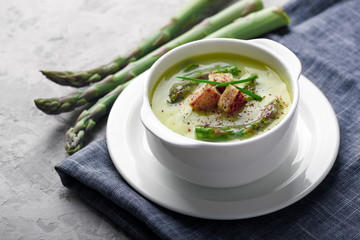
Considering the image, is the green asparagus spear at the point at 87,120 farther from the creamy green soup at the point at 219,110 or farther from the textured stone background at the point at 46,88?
the creamy green soup at the point at 219,110

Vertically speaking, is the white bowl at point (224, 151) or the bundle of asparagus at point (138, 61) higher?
the white bowl at point (224, 151)

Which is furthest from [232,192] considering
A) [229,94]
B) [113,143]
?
[113,143]

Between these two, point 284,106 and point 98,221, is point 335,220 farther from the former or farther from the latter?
point 98,221

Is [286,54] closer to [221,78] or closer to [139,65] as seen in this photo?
[221,78]

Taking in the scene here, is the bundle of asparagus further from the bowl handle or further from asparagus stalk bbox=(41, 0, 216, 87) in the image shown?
the bowl handle

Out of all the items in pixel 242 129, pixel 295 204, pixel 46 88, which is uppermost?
pixel 242 129

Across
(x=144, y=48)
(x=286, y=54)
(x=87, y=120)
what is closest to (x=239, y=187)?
(x=286, y=54)

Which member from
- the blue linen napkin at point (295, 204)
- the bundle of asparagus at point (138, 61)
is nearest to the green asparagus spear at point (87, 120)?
the bundle of asparagus at point (138, 61)
